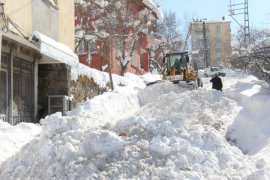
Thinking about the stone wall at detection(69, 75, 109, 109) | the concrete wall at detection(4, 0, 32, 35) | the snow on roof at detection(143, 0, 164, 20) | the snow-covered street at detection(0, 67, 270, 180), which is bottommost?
the snow-covered street at detection(0, 67, 270, 180)

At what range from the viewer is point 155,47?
58281mm

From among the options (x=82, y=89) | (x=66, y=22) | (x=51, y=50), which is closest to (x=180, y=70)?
(x=82, y=89)

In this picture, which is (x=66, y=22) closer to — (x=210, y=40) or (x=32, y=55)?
(x=32, y=55)

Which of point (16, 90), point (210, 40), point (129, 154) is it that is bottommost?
point (129, 154)

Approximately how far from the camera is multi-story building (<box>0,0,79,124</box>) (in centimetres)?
1499

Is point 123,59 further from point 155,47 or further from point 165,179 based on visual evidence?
point 165,179

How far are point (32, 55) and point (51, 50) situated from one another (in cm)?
199

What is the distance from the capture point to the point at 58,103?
19.7 metres

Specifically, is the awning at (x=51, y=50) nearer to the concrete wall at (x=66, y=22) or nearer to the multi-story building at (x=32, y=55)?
the multi-story building at (x=32, y=55)

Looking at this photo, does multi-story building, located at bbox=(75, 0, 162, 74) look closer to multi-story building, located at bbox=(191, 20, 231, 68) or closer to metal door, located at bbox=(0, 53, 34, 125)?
metal door, located at bbox=(0, 53, 34, 125)

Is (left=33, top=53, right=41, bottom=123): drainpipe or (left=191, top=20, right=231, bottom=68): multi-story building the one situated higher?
(left=191, top=20, right=231, bottom=68): multi-story building

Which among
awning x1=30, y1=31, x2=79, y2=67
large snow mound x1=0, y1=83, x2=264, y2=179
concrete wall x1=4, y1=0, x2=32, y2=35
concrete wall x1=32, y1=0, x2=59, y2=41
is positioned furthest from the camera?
concrete wall x1=32, y1=0, x2=59, y2=41

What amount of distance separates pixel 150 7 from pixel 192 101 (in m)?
24.5

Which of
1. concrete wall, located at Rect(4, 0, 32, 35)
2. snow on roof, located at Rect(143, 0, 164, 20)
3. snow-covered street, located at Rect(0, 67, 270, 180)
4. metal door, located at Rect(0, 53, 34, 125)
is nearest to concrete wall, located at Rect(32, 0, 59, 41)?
concrete wall, located at Rect(4, 0, 32, 35)
